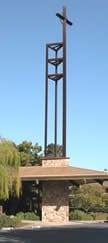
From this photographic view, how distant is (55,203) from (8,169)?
6.11 meters

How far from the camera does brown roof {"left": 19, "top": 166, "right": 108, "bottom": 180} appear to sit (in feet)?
146

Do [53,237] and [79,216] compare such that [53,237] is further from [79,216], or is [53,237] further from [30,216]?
[79,216]

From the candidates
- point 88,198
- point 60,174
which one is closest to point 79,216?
point 60,174

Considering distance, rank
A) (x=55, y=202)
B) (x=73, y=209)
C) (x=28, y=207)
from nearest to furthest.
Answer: (x=55, y=202) → (x=28, y=207) → (x=73, y=209)

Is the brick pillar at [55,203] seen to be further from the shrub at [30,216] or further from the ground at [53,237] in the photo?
the ground at [53,237]

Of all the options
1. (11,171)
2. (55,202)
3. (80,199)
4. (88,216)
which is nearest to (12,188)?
(11,171)

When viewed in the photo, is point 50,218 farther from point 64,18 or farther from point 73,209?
point 64,18

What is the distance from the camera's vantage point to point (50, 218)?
152 feet

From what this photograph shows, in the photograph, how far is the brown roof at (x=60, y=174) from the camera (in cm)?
4464

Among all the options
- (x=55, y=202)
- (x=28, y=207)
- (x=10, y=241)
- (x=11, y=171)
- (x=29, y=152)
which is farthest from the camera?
(x=29, y=152)

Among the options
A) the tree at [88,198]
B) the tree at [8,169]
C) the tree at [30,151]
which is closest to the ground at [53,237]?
the tree at [8,169]

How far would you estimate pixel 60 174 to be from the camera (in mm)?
45750

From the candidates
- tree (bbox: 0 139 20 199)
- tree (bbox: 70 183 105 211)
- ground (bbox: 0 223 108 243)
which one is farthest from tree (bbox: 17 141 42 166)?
ground (bbox: 0 223 108 243)

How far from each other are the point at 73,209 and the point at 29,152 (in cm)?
1237
